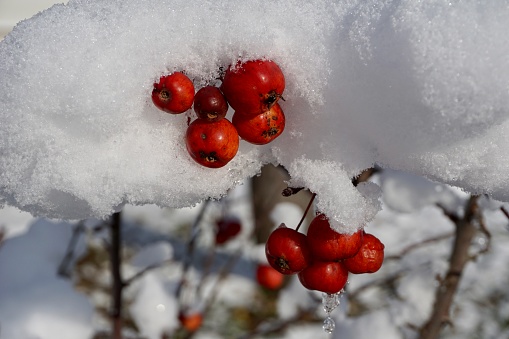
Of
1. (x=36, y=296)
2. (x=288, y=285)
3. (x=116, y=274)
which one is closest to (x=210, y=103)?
(x=116, y=274)

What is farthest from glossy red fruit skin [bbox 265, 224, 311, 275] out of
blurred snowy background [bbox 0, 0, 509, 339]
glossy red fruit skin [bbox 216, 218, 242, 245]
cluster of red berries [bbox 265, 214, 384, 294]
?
glossy red fruit skin [bbox 216, 218, 242, 245]

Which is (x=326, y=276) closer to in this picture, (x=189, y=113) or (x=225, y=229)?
(x=189, y=113)

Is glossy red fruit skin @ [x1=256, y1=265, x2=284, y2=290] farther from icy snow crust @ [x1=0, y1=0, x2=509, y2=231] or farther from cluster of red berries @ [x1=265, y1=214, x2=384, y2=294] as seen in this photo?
icy snow crust @ [x1=0, y1=0, x2=509, y2=231]

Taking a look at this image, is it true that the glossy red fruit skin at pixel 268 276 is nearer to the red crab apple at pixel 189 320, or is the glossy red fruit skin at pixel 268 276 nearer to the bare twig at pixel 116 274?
the red crab apple at pixel 189 320

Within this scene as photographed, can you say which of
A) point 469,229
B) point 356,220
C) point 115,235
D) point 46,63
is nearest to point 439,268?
point 469,229

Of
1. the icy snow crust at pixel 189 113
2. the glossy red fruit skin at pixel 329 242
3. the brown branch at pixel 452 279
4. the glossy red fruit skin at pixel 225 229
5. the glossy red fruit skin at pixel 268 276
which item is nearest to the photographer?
the icy snow crust at pixel 189 113

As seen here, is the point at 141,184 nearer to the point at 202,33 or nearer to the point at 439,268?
the point at 202,33

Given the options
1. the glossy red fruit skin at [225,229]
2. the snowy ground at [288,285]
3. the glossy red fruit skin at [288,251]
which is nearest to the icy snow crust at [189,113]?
the glossy red fruit skin at [288,251]
